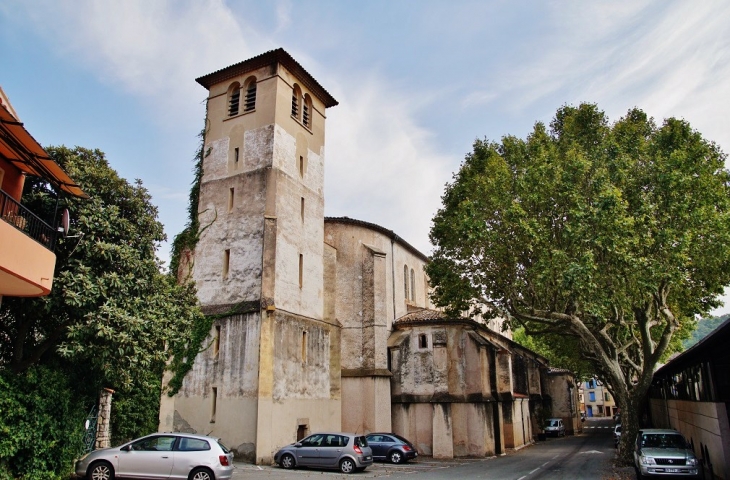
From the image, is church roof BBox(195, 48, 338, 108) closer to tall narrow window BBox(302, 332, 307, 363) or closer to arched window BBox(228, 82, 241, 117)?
arched window BBox(228, 82, 241, 117)

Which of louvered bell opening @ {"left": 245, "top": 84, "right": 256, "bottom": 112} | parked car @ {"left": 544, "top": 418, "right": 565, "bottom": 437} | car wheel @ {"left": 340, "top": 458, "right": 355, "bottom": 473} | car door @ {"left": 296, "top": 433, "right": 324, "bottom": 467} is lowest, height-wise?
parked car @ {"left": 544, "top": 418, "right": 565, "bottom": 437}

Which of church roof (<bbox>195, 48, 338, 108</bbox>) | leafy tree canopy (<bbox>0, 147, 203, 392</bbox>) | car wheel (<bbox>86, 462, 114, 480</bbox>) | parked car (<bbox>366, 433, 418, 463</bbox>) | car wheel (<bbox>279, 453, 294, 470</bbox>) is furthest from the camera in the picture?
church roof (<bbox>195, 48, 338, 108</bbox>)

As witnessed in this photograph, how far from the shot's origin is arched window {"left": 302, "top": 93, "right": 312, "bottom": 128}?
92.5 ft

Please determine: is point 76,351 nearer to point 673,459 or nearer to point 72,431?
point 72,431

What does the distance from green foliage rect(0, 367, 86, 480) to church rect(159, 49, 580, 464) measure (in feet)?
27.4

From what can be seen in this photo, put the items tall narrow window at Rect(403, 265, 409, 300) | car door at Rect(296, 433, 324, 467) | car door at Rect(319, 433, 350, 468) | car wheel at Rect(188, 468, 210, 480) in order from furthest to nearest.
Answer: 1. tall narrow window at Rect(403, 265, 409, 300)
2. car door at Rect(296, 433, 324, 467)
3. car door at Rect(319, 433, 350, 468)
4. car wheel at Rect(188, 468, 210, 480)

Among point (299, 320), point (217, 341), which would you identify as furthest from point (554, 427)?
point (217, 341)

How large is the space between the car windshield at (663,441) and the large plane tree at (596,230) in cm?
341

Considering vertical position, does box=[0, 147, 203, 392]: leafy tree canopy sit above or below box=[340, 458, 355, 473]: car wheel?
above

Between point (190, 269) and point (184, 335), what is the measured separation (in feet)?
28.1

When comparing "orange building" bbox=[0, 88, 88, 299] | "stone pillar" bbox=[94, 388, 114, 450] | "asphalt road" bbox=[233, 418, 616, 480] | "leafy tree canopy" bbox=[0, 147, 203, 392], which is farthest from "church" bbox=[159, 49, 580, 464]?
"orange building" bbox=[0, 88, 88, 299]

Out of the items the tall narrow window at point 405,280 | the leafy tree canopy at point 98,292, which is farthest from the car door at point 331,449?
the tall narrow window at point 405,280

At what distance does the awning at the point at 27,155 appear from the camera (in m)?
10.6

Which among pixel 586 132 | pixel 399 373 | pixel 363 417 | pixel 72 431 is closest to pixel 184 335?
pixel 72 431
